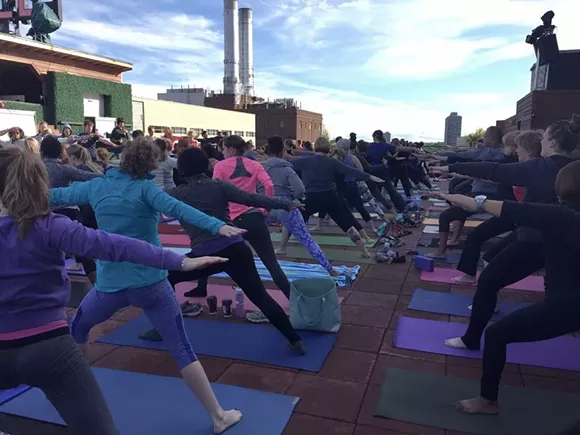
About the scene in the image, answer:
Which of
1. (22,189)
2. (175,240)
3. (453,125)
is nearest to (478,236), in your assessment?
(22,189)

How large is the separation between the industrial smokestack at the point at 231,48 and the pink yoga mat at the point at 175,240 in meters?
58.4

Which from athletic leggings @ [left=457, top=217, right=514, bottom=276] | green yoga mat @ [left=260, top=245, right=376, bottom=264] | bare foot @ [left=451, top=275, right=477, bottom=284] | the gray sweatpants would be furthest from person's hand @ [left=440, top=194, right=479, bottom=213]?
green yoga mat @ [left=260, top=245, right=376, bottom=264]

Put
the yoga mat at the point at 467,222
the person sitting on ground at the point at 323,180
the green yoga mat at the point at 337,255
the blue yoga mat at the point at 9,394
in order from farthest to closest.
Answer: the yoga mat at the point at 467,222
the green yoga mat at the point at 337,255
the person sitting on ground at the point at 323,180
the blue yoga mat at the point at 9,394

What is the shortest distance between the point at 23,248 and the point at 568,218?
2830 mm

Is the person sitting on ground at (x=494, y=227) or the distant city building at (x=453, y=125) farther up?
the distant city building at (x=453, y=125)

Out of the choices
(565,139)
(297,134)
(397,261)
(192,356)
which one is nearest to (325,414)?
(192,356)

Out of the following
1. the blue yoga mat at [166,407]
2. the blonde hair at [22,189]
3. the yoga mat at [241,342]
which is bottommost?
the blue yoga mat at [166,407]

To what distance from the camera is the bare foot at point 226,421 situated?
3191 millimetres

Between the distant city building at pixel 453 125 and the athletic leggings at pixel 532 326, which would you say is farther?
the distant city building at pixel 453 125

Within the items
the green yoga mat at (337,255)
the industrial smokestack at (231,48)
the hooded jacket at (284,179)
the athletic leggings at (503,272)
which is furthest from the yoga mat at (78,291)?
the industrial smokestack at (231,48)

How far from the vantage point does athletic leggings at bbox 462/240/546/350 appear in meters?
3.97

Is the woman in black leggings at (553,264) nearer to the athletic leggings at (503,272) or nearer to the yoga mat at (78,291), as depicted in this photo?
the athletic leggings at (503,272)

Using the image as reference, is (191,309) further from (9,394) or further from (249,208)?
(9,394)

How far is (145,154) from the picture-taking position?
10.3ft
